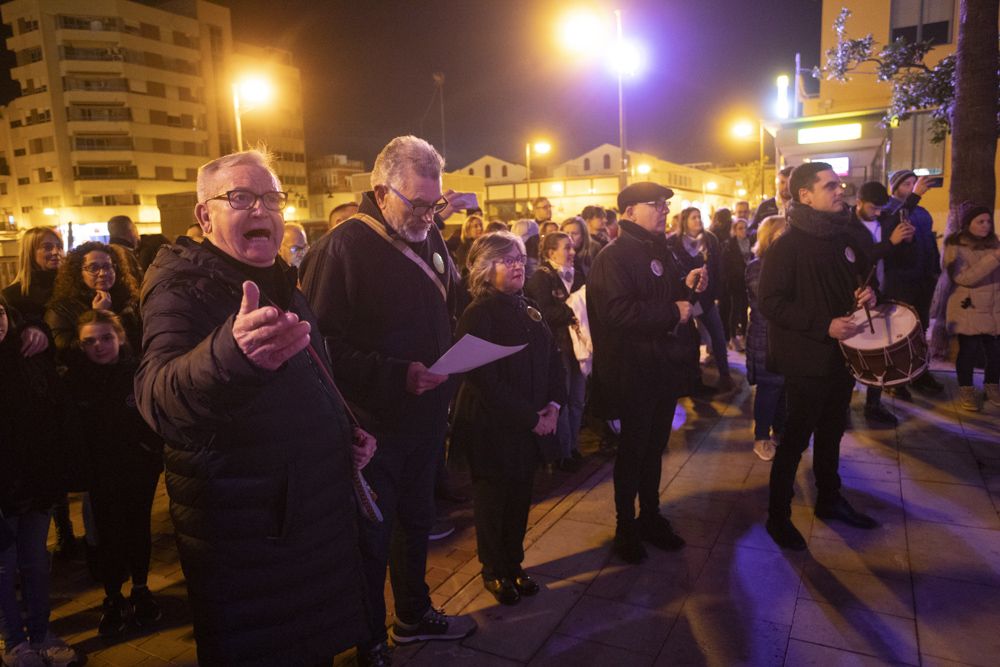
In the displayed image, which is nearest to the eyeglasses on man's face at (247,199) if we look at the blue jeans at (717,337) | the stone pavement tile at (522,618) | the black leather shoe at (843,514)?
the stone pavement tile at (522,618)

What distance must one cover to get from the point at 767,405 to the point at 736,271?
4.91 meters

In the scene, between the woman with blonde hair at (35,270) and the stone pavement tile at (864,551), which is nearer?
the stone pavement tile at (864,551)

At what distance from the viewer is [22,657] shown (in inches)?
122

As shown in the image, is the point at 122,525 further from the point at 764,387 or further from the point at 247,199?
the point at 764,387

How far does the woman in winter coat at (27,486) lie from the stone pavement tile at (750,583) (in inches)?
132

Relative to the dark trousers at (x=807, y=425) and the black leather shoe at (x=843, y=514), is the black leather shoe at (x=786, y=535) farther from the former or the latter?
the black leather shoe at (x=843, y=514)

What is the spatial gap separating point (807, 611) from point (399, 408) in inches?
94.6

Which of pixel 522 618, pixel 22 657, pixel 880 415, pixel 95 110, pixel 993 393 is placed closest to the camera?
pixel 22 657

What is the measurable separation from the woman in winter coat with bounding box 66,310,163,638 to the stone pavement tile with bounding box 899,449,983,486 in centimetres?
544

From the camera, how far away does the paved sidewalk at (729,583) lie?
3133mm

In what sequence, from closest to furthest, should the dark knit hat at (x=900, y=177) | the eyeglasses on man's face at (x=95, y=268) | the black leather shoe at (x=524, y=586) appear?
the black leather shoe at (x=524, y=586)
the eyeglasses on man's face at (x=95, y=268)
the dark knit hat at (x=900, y=177)

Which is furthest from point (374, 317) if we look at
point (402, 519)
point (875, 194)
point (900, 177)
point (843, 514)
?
point (900, 177)

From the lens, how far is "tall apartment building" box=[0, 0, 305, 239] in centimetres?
4784

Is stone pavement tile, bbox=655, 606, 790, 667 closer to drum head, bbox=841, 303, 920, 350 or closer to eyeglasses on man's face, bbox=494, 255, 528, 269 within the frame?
drum head, bbox=841, 303, 920, 350
